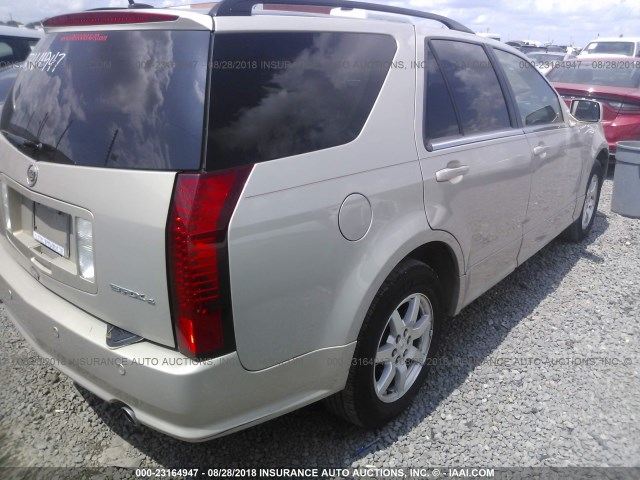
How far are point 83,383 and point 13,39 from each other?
23.4 feet

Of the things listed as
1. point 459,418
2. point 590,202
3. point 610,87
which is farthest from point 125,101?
point 610,87

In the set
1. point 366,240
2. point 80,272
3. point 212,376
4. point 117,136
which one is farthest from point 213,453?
point 117,136

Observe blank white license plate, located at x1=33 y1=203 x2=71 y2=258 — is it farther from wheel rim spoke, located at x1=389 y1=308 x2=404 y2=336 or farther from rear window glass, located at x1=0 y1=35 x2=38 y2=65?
rear window glass, located at x1=0 y1=35 x2=38 y2=65

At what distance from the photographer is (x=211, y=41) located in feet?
5.75

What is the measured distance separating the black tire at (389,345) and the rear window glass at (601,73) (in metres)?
7.02

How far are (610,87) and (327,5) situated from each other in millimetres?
6939

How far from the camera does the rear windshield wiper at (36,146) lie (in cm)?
198

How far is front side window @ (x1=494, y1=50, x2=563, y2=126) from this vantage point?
138 inches

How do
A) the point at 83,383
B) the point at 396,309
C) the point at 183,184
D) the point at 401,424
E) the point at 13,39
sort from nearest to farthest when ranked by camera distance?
the point at 183,184 < the point at 83,383 < the point at 396,309 < the point at 401,424 < the point at 13,39

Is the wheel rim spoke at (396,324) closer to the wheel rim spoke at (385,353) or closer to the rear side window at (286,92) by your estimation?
the wheel rim spoke at (385,353)

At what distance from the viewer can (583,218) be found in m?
5.00

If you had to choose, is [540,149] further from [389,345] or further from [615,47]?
[615,47]

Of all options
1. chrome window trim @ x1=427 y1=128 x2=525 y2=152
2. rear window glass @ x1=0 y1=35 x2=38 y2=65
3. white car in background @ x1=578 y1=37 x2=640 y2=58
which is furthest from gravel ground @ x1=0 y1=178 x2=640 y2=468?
white car in background @ x1=578 y1=37 x2=640 y2=58

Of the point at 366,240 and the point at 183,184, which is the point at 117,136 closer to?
the point at 183,184
